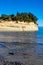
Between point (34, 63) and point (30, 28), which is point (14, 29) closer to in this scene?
point (30, 28)

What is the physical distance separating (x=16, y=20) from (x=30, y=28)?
910 cm

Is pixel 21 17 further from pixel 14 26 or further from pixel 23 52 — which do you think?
pixel 23 52

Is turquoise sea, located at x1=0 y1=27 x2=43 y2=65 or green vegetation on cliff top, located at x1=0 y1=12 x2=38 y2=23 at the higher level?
green vegetation on cliff top, located at x1=0 y1=12 x2=38 y2=23

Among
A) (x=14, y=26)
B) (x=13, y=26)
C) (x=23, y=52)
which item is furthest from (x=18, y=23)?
(x=23, y=52)

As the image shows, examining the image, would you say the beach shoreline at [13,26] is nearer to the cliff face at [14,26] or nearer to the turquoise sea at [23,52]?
the cliff face at [14,26]

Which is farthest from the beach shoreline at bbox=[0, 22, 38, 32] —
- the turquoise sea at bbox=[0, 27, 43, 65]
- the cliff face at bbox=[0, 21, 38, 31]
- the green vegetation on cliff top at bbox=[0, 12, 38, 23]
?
the turquoise sea at bbox=[0, 27, 43, 65]

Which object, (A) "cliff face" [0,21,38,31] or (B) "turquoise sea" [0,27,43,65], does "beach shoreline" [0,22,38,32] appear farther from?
(B) "turquoise sea" [0,27,43,65]

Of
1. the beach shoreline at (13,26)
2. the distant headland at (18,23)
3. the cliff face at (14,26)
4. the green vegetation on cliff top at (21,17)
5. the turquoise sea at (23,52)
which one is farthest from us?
the green vegetation on cliff top at (21,17)

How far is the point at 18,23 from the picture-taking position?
106 metres

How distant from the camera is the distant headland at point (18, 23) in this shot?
99.0m

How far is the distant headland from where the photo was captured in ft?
325

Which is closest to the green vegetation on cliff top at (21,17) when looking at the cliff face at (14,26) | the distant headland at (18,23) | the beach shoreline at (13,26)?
the distant headland at (18,23)

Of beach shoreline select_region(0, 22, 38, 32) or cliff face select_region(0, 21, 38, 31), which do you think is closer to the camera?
beach shoreline select_region(0, 22, 38, 32)

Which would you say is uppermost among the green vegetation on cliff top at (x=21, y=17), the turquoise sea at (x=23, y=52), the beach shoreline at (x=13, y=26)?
the green vegetation on cliff top at (x=21, y=17)
